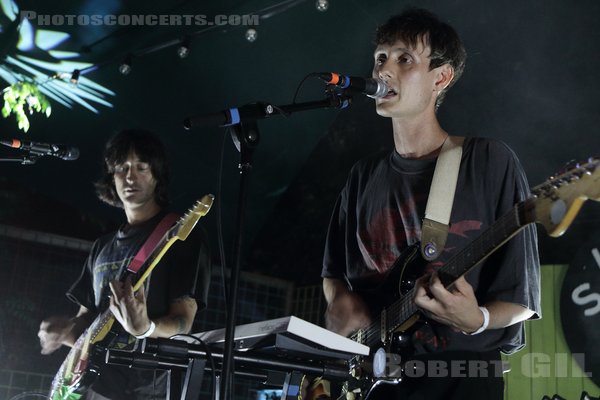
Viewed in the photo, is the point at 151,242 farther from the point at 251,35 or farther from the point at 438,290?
the point at 438,290

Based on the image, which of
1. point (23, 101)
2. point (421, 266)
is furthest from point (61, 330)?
point (421, 266)

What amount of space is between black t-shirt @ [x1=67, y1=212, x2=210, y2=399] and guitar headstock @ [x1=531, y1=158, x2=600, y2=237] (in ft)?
7.67

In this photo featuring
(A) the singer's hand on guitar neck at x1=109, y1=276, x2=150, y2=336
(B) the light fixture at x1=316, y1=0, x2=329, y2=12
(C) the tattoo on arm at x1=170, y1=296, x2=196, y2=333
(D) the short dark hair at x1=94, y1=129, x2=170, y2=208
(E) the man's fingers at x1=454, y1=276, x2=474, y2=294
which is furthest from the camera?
(B) the light fixture at x1=316, y1=0, x2=329, y2=12

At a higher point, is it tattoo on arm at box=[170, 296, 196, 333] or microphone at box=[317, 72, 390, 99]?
microphone at box=[317, 72, 390, 99]

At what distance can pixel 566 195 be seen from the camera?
1.73 metres

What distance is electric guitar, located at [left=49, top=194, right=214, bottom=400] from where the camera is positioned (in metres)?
3.54

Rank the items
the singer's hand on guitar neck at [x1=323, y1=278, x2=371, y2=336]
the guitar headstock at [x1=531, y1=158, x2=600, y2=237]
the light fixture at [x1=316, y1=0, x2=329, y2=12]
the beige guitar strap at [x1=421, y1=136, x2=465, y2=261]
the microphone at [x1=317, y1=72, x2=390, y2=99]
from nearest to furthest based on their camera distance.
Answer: the guitar headstock at [x1=531, y1=158, x2=600, y2=237] < the microphone at [x1=317, y1=72, x2=390, y2=99] < the beige guitar strap at [x1=421, y1=136, x2=465, y2=261] < the singer's hand on guitar neck at [x1=323, y1=278, x2=371, y2=336] < the light fixture at [x1=316, y1=0, x2=329, y2=12]

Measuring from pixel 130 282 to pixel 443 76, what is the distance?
74.7 inches

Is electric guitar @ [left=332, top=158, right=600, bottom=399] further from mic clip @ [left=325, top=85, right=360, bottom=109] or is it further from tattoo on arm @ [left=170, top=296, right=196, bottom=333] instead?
tattoo on arm @ [left=170, top=296, right=196, bottom=333]

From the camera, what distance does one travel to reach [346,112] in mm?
5207

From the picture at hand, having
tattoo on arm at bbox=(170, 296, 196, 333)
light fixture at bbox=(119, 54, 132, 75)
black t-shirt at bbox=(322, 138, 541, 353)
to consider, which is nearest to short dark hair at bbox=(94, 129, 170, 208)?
light fixture at bbox=(119, 54, 132, 75)

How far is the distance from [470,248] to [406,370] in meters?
0.40

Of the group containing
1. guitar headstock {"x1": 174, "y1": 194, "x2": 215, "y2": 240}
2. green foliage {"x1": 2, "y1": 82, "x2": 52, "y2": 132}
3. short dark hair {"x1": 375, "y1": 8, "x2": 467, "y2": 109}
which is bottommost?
guitar headstock {"x1": 174, "y1": 194, "x2": 215, "y2": 240}

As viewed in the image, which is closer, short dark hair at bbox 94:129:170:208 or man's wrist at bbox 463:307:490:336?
man's wrist at bbox 463:307:490:336
